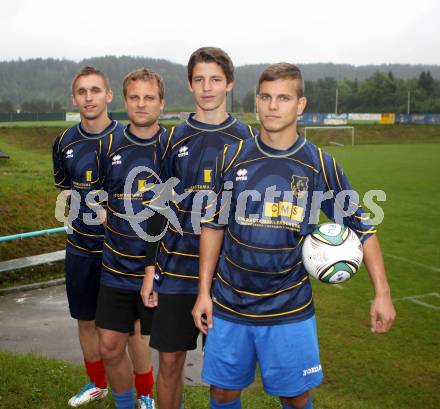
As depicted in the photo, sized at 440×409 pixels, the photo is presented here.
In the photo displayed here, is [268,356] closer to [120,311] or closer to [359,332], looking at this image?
[120,311]

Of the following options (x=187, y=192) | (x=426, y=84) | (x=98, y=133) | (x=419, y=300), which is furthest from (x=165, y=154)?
(x=426, y=84)

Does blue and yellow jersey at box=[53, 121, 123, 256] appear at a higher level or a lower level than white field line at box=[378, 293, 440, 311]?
higher

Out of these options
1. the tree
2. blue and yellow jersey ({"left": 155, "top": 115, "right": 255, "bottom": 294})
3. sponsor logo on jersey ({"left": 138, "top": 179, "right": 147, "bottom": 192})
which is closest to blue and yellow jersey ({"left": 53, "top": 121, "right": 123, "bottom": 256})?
sponsor logo on jersey ({"left": 138, "top": 179, "right": 147, "bottom": 192})

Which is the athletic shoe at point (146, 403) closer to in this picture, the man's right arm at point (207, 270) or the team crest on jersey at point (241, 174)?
the man's right arm at point (207, 270)

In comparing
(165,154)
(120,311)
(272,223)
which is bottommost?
(120,311)

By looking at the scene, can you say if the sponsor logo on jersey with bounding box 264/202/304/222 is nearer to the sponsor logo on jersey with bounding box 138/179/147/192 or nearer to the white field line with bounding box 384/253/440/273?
the sponsor logo on jersey with bounding box 138/179/147/192

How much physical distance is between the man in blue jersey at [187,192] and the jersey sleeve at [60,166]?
144cm

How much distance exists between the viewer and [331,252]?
10.8 feet

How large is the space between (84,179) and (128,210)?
2.22ft

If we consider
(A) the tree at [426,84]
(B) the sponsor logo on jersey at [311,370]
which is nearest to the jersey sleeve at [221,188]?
(B) the sponsor logo on jersey at [311,370]

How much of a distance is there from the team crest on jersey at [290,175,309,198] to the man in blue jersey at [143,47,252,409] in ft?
2.22

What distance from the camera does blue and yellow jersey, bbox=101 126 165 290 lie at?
4.19 meters

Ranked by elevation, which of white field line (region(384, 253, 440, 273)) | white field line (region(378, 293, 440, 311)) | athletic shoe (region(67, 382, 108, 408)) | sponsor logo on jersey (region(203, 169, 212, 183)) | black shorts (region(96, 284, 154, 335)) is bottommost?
white field line (region(384, 253, 440, 273))

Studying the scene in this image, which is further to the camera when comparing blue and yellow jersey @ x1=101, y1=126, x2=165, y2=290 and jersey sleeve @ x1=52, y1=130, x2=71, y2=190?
jersey sleeve @ x1=52, y1=130, x2=71, y2=190
